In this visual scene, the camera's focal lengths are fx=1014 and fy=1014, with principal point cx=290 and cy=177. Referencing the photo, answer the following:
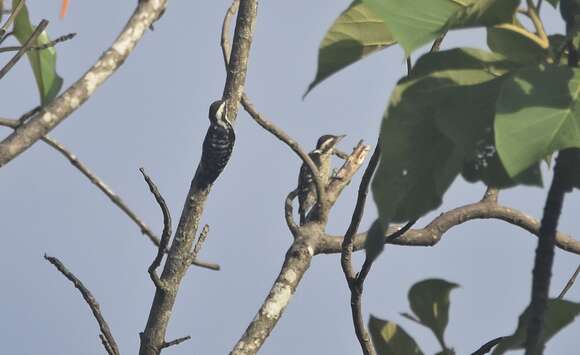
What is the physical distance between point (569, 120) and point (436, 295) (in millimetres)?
402

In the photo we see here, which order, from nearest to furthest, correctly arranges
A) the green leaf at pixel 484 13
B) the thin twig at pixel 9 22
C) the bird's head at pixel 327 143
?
the green leaf at pixel 484 13, the thin twig at pixel 9 22, the bird's head at pixel 327 143

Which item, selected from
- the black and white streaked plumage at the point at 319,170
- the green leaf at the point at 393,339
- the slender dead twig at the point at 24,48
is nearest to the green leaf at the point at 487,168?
the green leaf at the point at 393,339

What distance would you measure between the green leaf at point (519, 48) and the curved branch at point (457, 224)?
139 inches

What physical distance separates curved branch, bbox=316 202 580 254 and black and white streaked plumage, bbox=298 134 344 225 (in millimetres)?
4831

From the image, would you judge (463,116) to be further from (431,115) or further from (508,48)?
(508,48)

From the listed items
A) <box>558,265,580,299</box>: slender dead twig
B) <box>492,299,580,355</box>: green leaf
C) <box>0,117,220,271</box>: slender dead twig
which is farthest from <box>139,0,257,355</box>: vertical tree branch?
<box>492,299,580,355</box>: green leaf

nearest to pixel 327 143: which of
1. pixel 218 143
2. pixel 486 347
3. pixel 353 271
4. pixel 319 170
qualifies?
pixel 319 170

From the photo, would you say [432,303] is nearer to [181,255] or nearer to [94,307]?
[94,307]

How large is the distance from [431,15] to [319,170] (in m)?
11.4

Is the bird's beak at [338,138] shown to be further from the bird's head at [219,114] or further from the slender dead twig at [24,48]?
the slender dead twig at [24,48]

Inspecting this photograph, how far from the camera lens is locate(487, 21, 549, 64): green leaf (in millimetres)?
1856

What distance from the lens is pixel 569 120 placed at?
1677mm

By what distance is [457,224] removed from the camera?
5.91 meters

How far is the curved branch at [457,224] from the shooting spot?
5.52 meters
